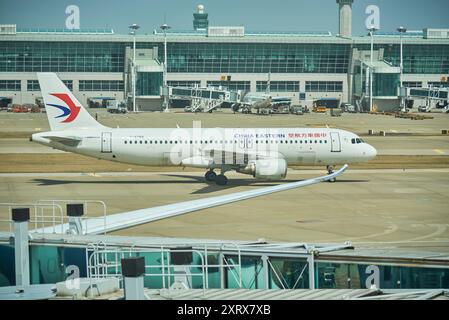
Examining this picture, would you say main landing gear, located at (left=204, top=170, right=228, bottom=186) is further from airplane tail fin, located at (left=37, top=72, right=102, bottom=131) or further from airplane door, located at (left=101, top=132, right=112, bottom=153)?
airplane tail fin, located at (left=37, top=72, right=102, bottom=131)

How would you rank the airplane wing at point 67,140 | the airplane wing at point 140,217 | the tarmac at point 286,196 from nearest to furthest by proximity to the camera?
the airplane wing at point 140,217
the tarmac at point 286,196
the airplane wing at point 67,140

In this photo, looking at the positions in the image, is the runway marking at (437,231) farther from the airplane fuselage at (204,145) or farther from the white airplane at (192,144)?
the airplane fuselage at (204,145)

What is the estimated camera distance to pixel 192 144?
75688mm

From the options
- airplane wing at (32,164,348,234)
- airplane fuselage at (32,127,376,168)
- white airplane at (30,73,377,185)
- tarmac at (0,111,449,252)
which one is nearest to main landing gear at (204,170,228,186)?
white airplane at (30,73,377,185)

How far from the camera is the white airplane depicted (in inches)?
2936

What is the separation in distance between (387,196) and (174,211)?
35066 millimetres

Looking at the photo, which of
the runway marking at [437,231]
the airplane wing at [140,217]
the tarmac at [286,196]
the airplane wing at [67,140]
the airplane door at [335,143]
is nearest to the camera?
the airplane wing at [140,217]

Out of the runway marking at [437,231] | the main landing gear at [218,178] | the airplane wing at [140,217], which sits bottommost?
the runway marking at [437,231]

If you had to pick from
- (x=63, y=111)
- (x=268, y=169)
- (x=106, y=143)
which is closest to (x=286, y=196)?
(x=268, y=169)

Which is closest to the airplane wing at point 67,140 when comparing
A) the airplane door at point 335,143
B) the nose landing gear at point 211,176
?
the nose landing gear at point 211,176

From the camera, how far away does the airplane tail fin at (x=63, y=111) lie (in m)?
76.2

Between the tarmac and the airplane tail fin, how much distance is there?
5340 millimetres
